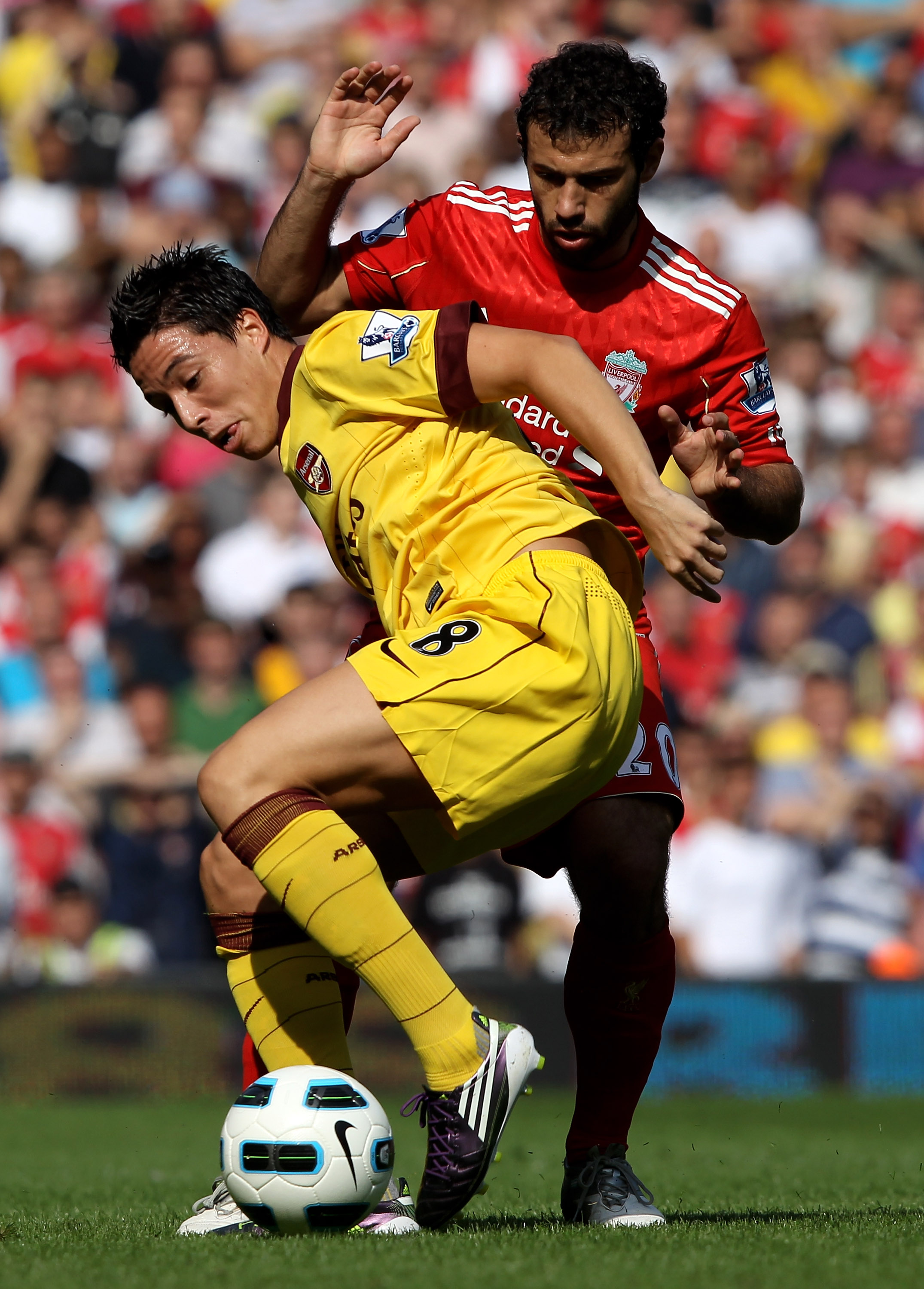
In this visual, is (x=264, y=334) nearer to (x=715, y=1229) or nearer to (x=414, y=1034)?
(x=414, y=1034)

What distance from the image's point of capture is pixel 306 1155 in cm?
335

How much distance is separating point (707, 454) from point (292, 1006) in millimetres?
1478

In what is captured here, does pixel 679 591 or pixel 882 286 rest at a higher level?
pixel 882 286

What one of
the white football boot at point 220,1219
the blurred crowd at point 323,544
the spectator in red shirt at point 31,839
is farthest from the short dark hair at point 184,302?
the spectator in red shirt at point 31,839

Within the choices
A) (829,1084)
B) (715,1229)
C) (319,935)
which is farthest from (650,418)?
(829,1084)

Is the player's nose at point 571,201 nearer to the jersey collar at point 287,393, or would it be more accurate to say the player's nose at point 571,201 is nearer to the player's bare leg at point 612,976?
the jersey collar at point 287,393

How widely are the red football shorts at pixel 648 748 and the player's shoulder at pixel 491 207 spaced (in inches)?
39.4

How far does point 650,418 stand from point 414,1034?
1.62 m

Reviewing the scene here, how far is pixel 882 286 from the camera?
1233 centimetres

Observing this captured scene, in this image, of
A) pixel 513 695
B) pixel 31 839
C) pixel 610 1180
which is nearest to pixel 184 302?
pixel 513 695

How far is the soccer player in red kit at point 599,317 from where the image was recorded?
3.85 m

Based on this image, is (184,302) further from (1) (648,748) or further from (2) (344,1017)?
(2) (344,1017)

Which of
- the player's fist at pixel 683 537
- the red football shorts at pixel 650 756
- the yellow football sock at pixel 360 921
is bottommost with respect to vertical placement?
the yellow football sock at pixel 360 921

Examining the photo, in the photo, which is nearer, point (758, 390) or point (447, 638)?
point (447, 638)
